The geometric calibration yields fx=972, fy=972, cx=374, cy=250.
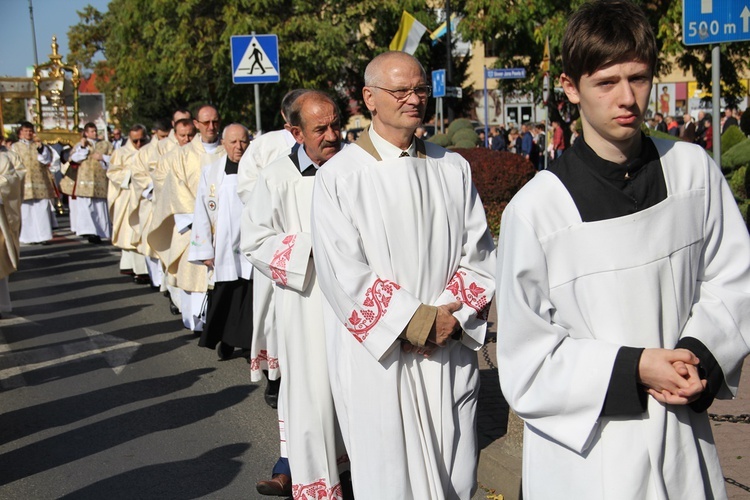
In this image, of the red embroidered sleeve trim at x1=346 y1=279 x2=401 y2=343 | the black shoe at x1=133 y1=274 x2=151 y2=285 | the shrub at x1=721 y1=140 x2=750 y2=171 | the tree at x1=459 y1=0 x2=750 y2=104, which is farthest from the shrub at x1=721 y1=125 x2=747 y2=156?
the red embroidered sleeve trim at x1=346 y1=279 x2=401 y2=343

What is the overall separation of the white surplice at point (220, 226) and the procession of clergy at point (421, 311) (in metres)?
0.01

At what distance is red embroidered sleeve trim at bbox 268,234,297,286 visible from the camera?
496 centimetres

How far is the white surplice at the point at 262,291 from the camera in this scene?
6.09m

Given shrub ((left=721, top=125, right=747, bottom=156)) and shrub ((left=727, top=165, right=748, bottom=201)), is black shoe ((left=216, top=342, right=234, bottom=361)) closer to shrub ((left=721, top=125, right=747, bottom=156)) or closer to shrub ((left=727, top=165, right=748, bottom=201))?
shrub ((left=727, top=165, right=748, bottom=201))

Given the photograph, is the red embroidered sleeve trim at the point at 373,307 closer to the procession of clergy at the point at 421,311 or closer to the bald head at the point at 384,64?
the procession of clergy at the point at 421,311

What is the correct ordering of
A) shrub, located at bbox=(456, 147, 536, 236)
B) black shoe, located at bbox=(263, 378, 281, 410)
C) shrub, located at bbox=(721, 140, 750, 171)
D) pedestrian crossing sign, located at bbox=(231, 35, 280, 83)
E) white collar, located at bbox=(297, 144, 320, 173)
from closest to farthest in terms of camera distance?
white collar, located at bbox=(297, 144, 320, 173)
black shoe, located at bbox=(263, 378, 281, 410)
shrub, located at bbox=(721, 140, 750, 171)
pedestrian crossing sign, located at bbox=(231, 35, 280, 83)
shrub, located at bbox=(456, 147, 536, 236)

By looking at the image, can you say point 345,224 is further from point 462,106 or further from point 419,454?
point 462,106

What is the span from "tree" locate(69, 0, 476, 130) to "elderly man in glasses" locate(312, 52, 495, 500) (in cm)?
2290

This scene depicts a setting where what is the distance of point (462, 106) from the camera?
49906 mm

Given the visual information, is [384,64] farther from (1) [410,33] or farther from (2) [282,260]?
(1) [410,33]

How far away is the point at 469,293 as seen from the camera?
13.1 feet

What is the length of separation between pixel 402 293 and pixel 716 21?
5217 millimetres

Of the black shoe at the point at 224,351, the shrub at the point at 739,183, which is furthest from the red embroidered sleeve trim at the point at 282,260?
the shrub at the point at 739,183

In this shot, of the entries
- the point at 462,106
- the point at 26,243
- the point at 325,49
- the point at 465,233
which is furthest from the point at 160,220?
the point at 462,106
